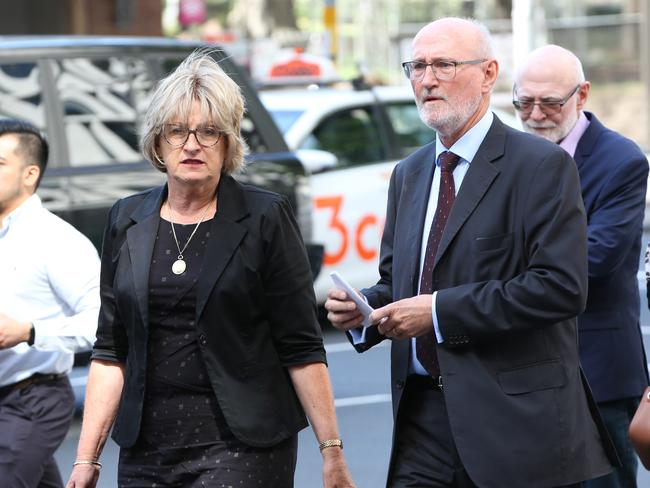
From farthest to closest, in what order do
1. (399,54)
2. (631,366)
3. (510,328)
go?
(399,54) → (631,366) → (510,328)

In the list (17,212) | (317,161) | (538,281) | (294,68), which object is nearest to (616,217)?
(538,281)

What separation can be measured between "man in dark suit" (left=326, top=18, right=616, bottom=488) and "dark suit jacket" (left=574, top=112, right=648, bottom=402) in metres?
0.88

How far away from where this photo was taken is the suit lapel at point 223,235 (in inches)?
159

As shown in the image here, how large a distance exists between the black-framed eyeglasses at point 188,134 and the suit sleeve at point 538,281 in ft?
2.59

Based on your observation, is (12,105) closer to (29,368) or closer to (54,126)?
(54,126)

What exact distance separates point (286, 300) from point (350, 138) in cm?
778

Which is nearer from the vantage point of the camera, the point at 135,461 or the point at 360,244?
the point at 135,461

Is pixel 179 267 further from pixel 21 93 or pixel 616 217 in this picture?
pixel 21 93

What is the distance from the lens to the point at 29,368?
5047 mm

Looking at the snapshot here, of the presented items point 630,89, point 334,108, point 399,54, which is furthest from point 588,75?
point 334,108

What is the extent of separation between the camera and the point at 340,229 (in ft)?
36.3

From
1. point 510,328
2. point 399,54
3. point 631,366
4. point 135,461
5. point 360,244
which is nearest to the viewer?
point 510,328

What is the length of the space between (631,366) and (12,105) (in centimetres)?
487

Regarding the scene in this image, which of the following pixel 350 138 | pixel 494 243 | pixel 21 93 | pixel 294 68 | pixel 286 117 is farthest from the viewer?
pixel 294 68
